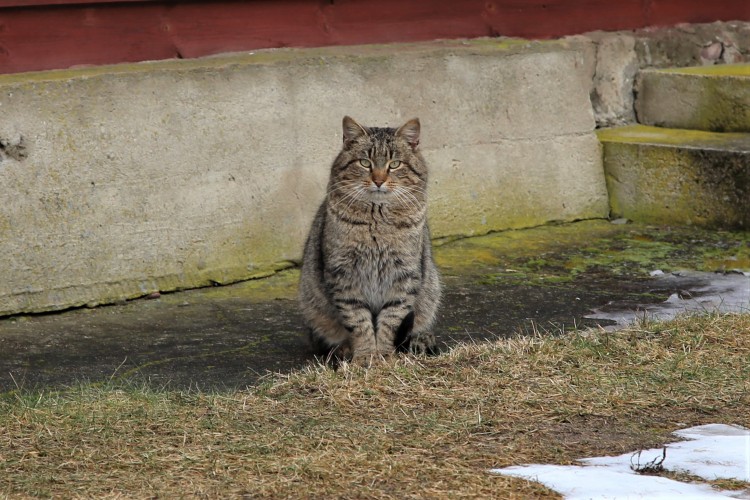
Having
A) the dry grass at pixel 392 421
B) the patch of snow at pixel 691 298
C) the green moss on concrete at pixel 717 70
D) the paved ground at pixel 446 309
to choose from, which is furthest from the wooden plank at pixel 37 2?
the green moss on concrete at pixel 717 70

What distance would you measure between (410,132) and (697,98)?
3967mm

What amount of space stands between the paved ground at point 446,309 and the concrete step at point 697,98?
3.37ft

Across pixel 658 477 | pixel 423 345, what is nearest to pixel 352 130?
pixel 423 345

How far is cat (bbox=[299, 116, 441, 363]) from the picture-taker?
18.4 ft

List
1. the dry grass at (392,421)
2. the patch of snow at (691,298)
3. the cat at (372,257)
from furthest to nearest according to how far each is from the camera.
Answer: the patch of snow at (691,298) → the cat at (372,257) → the dry grass at (392,421)

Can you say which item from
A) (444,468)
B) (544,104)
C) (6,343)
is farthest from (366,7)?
(444,468)

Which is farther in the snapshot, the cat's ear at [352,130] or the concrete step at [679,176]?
the concrete step at [679,176]

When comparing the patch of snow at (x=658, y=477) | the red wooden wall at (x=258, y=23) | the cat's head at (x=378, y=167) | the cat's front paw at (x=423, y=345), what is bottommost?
the cat's front paw at (x=423, y=345)

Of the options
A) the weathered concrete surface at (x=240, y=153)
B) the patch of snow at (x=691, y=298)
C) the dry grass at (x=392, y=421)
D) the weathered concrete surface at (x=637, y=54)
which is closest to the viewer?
the dry grass at (x=392, y=421)

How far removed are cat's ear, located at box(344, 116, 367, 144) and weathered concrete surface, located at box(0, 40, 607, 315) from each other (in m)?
1.57

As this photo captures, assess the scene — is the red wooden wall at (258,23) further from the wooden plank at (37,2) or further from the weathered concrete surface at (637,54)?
the weathered concrete surface at (637,54)

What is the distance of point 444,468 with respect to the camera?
405 centimetres

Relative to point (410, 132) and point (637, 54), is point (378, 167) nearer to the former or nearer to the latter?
point (410, 132)

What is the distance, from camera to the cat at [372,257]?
5617 mm
